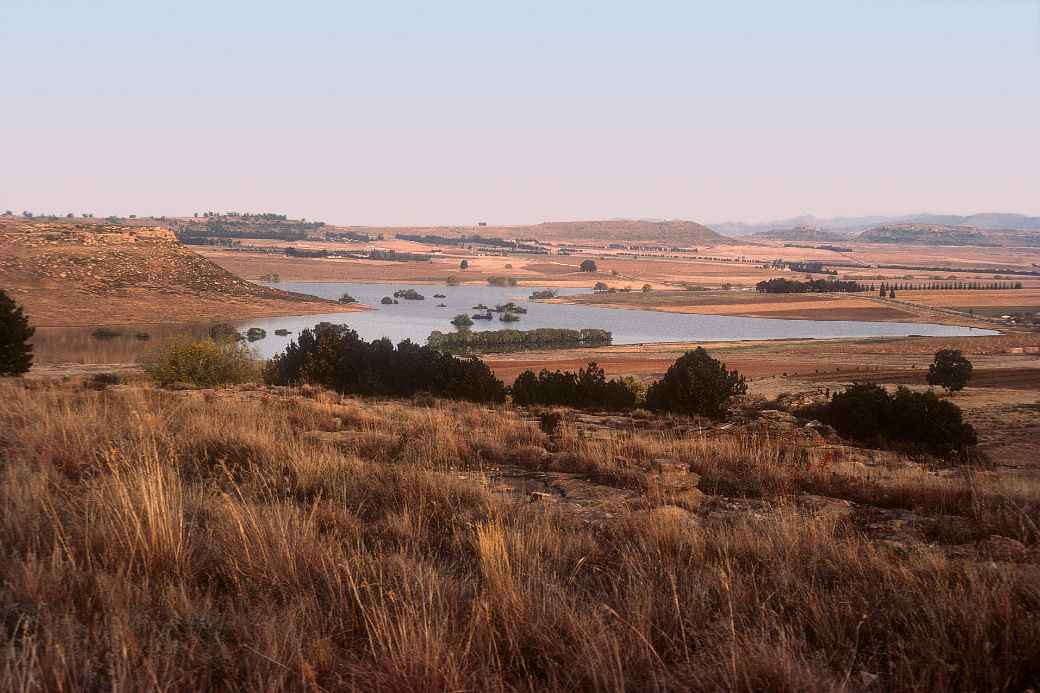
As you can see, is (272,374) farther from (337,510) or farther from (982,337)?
(982,337)

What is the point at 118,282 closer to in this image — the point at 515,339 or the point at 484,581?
the point at 515,339

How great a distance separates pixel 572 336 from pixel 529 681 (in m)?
64.7

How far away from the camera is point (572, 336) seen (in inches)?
2662

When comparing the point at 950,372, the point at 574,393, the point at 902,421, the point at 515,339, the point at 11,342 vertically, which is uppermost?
the point at 11,342

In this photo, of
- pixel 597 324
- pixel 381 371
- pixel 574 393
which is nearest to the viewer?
pixel 574 393

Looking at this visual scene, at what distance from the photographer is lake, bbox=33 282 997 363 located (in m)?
53.2

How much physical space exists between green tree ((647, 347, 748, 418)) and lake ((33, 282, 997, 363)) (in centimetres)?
3274

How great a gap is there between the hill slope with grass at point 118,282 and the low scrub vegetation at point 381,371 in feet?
147

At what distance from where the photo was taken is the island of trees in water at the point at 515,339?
2377 inches

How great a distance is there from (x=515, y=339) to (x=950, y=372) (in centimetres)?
3552

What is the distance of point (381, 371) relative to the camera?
2673cm

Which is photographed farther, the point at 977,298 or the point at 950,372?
the point at 977,298

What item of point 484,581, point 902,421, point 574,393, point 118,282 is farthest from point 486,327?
point 484,581

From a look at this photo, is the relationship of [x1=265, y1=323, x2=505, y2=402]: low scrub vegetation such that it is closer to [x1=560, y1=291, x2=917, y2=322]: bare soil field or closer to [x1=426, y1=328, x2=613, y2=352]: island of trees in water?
[x1=426, y1=328, x2=613, y2=352]: island of trees in water
